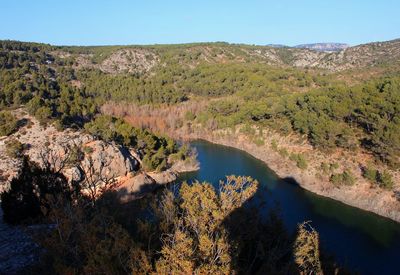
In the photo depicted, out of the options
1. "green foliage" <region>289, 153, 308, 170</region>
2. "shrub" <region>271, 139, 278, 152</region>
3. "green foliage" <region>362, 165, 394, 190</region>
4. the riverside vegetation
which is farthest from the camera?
"shrub" <region>271, 139, 278, 152</region>

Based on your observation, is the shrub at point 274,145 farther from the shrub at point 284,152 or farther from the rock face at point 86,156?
the rock face at point 86,156

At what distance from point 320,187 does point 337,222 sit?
366 inches

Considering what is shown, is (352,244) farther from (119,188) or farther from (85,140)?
(85,140)

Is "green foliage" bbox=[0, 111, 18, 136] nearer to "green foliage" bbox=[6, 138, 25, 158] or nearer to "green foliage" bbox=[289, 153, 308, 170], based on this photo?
"green foliage" bbox=[6, 138, 25, 158]

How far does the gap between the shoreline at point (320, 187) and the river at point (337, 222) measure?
2.60 ft

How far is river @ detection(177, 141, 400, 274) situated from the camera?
110 feet

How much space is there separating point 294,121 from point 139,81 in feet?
164

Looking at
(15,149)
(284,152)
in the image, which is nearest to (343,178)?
(284,152)

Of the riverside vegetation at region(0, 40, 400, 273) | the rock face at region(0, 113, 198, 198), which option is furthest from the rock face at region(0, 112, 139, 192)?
the riverside vegetation at region(0, 40, 400, 273)

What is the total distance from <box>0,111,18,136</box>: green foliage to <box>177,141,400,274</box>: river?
23.2 meters

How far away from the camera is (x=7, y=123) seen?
49906 mm

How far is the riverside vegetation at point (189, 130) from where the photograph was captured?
15.7m

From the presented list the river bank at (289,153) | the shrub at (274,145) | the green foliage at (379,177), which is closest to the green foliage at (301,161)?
the river bank at (289,153)

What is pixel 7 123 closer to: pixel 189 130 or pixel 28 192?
pixel 28 192
